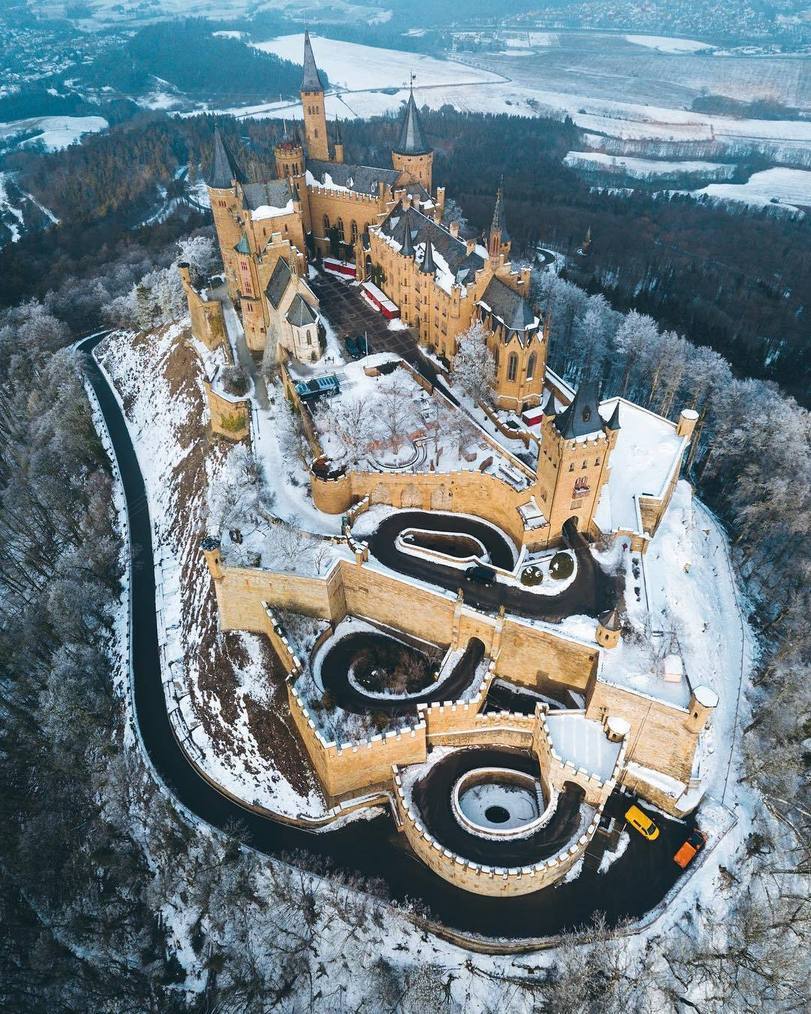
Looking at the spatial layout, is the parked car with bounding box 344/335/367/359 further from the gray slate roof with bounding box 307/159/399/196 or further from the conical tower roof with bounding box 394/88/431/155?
the conical tower roof with bounding box 394/88/431/155

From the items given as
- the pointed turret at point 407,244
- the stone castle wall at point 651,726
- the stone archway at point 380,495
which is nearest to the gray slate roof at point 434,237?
the pointed turret at point 407,244

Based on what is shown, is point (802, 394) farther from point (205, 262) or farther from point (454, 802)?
point (205, 262)

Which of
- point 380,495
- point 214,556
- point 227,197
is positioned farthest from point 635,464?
point 227,197

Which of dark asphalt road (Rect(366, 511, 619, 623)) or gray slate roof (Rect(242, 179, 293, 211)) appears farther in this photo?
gray slate roof (Rect(242, 179, 293, 211))

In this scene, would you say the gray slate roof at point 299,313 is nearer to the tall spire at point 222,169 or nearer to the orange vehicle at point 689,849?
the tall spire at point 222,169

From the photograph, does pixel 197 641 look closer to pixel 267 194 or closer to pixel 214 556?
pixel 214 556

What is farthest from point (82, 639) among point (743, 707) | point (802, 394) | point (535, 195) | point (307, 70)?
point (535, 195)

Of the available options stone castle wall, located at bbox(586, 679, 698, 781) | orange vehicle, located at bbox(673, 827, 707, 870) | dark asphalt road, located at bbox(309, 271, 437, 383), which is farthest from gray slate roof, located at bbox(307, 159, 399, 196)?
orange vehicle, located at bbox(673, 827, 707, 870)
